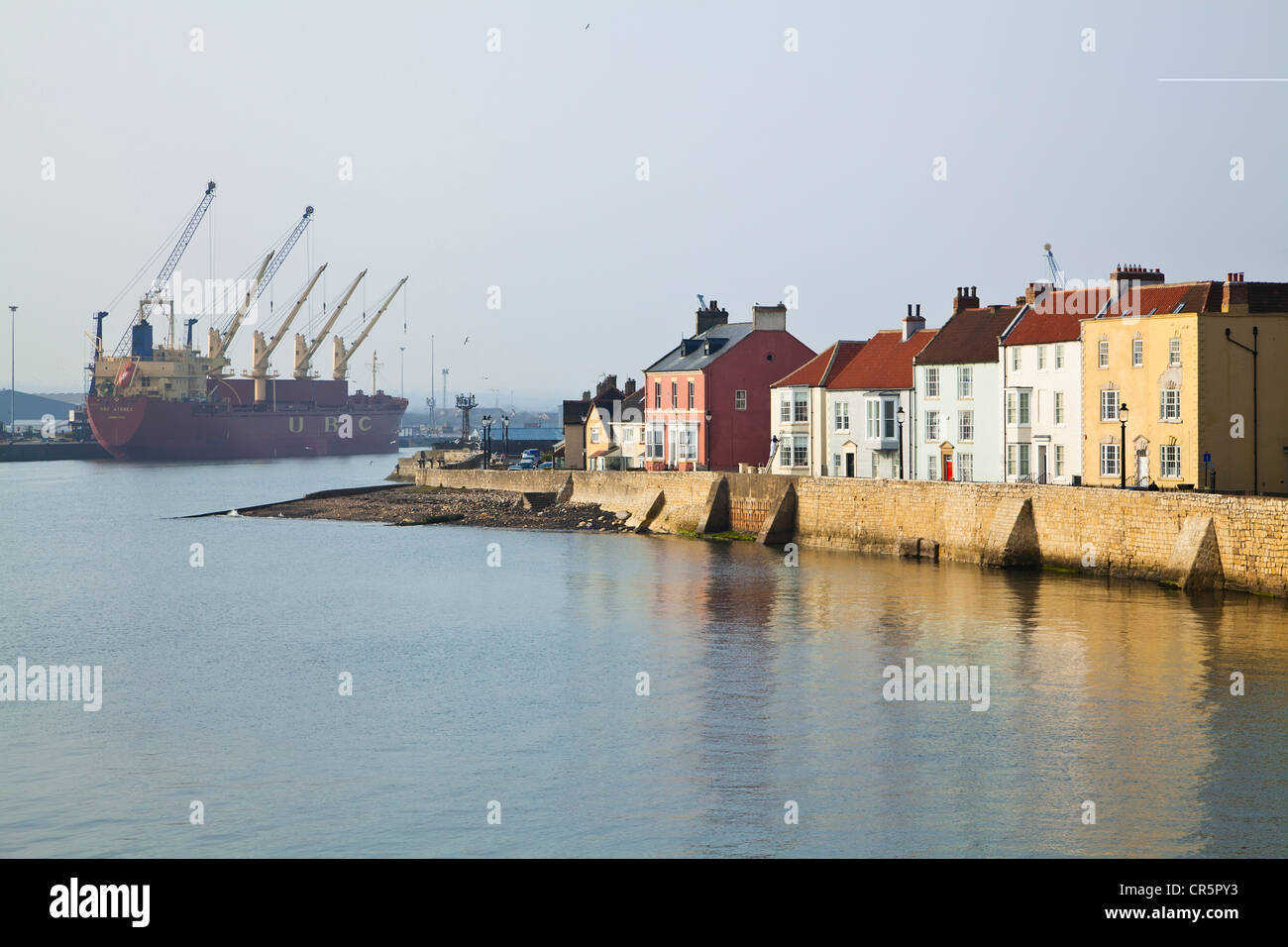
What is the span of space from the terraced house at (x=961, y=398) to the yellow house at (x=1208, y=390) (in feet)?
26.1

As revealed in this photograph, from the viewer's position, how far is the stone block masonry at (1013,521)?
121 ft

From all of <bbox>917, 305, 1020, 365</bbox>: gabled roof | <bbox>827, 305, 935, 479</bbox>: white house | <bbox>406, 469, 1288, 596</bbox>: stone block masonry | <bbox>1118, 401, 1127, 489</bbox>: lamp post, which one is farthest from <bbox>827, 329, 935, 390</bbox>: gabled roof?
<bbox>1118, 401, 1127, 489</bbox>: lamp post

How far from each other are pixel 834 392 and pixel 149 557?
99.8 ft

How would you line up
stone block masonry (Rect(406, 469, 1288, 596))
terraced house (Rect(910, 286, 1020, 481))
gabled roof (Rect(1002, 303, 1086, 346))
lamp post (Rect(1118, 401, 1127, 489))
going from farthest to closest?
1. terraced house (Rect(910, 286, 1020, 481))
2. gabled roof (Rect(1002, 303, 1086, 346))
3. lamp post (Rect(1118, 401, 1127, 489))
4. stone block masonry (Rect(406, 469, 1288, 596))

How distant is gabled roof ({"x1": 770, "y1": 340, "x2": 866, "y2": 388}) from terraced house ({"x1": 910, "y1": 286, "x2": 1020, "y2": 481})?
5706mm

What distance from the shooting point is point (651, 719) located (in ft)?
86.9

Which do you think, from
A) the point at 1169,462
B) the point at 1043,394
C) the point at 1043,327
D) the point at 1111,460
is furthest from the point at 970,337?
the point at 1169,462

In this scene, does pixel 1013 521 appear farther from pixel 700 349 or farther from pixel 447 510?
pixel 447 510

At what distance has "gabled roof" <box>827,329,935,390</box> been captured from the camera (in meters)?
58.1

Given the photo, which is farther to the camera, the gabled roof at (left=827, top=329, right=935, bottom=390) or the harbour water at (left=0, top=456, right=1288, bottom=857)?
the gabled roof at (left=827, top=329, right=935, bottom=390)

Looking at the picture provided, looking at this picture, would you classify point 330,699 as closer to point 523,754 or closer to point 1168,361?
point 523,754
